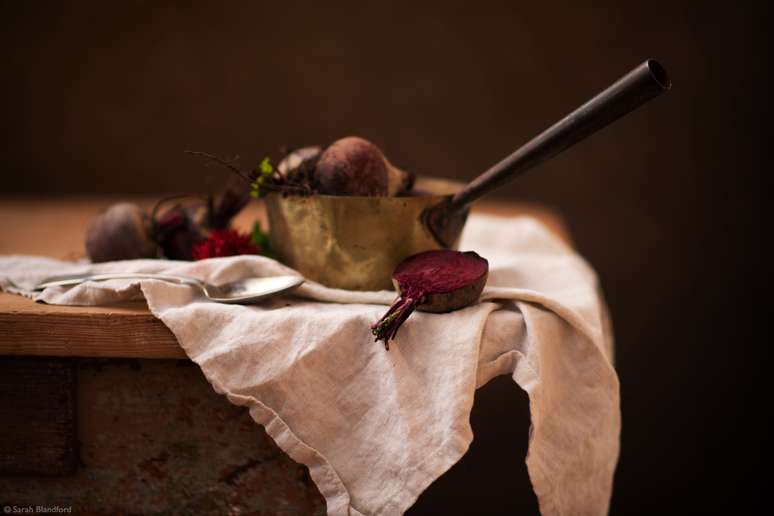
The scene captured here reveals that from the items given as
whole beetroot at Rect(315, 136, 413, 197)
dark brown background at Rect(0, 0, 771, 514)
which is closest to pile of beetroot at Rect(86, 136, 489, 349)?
whole beetroot at Rect(315, 136, 413, 197)

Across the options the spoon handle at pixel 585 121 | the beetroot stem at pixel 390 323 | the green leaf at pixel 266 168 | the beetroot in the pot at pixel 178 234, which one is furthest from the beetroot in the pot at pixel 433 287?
the beetroot in the pot at pixel 178 234

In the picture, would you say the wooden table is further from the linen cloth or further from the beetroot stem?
the beetroot stem

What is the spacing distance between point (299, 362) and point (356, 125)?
197cm

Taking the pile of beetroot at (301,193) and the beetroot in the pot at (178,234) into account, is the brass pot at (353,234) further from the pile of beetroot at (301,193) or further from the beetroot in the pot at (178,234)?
the beetroot in the pot at (178,234)

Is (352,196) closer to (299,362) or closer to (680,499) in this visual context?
(299,362)

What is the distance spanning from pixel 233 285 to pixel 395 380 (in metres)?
0.27

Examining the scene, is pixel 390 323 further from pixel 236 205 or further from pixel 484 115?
pixel 484 115

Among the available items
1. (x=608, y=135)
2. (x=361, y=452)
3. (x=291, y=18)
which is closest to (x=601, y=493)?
(x=361, y=452)

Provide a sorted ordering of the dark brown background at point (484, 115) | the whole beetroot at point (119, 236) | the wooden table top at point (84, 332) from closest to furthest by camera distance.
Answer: the wooden table top at point (84, 332) < the whole beetroot at point (119, 236) < the dark brown background at point (484, 115)

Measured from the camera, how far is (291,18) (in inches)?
101

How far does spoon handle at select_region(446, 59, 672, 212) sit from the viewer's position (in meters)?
0.73

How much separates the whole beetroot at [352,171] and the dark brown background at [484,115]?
173cm

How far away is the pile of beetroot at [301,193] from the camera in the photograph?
83 centimetres

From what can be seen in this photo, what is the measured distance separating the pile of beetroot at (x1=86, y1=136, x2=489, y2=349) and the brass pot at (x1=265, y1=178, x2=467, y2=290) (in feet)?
0.09
